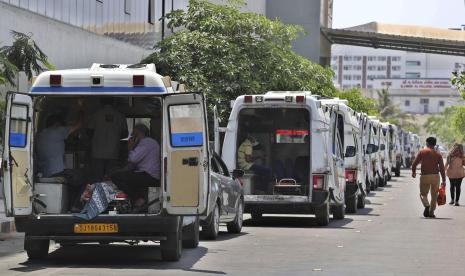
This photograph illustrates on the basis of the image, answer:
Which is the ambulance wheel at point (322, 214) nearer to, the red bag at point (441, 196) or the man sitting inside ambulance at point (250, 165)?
the man sitting inside ambulance at point (250, 165)

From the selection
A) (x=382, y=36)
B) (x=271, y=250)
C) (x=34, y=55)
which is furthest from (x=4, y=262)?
(x=382, y=36)

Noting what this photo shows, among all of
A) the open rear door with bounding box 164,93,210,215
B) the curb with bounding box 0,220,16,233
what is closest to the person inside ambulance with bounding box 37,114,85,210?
the open rear door with bounding box 164,93,210,215

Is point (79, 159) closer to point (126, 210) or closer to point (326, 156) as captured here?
point (126, 210)

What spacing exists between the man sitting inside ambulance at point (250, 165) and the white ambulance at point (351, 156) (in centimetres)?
388

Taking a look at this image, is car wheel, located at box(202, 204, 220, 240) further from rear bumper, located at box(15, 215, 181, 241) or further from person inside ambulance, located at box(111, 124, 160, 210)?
rear bumper, located at box(15, 215, 181, 241)

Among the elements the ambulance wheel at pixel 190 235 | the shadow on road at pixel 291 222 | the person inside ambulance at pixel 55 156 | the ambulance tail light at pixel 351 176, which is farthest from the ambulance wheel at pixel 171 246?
the ambulance tail light at pixel 351 176

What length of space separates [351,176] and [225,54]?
937 cm

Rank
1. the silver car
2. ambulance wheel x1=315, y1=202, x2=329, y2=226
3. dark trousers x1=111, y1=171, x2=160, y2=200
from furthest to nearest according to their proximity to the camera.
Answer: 1. ambulance wheel x1=315, y1=202, x2=329, y2=226
2. the silver car
3. dark trousers x1=111, y1=171, x2=160, y2=200

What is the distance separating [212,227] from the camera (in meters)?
17.2

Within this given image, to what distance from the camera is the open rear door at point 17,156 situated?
13.3 meters

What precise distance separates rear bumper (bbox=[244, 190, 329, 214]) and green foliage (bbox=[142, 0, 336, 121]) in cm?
1261

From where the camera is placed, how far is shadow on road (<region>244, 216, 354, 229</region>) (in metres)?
21.6

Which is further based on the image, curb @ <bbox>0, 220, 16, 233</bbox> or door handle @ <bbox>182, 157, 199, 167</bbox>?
curb @ <bbox>0, 220, 16, 233</bbox>

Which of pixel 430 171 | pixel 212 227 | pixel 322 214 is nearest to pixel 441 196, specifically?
pixel 430 171
